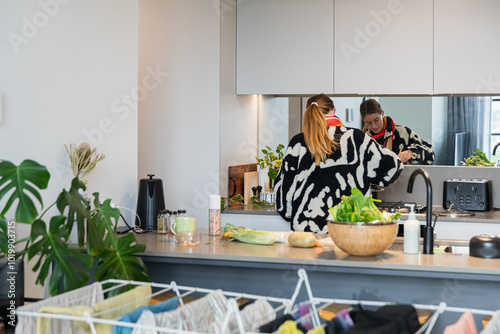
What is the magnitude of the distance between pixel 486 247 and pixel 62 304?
5.33ft

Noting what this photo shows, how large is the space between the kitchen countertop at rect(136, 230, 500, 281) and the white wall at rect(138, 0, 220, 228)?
135 cm

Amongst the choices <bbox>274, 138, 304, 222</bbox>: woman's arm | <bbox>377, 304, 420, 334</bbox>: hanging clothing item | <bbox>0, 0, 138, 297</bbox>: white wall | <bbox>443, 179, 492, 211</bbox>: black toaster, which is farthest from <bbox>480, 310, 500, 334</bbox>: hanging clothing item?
<bbox>443, 179, 492, 211</bbox>: black toaster

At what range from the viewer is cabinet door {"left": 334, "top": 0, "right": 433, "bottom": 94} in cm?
416

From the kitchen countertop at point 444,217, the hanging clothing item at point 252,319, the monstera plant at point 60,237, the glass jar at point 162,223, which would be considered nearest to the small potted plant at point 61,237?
the monstera plant at point 60,237

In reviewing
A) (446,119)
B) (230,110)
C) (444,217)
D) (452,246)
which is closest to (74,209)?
(452,246)

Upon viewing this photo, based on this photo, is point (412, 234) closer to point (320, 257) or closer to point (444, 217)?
point (320, 257)

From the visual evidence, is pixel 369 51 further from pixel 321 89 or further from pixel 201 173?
pixel 201 173

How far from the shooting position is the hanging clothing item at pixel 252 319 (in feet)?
5.29

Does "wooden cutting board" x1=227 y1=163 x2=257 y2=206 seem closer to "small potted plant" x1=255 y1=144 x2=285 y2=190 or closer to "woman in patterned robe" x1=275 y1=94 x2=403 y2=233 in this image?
"small potted plant" x1=255 y1=144 x2=285 y2=190

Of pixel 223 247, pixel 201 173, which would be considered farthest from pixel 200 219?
pixel 223 247

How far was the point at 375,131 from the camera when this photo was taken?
458cm

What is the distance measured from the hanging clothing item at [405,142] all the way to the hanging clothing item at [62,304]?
9.97 feet

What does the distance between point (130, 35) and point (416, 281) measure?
1975 mm

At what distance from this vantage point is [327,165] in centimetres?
353
